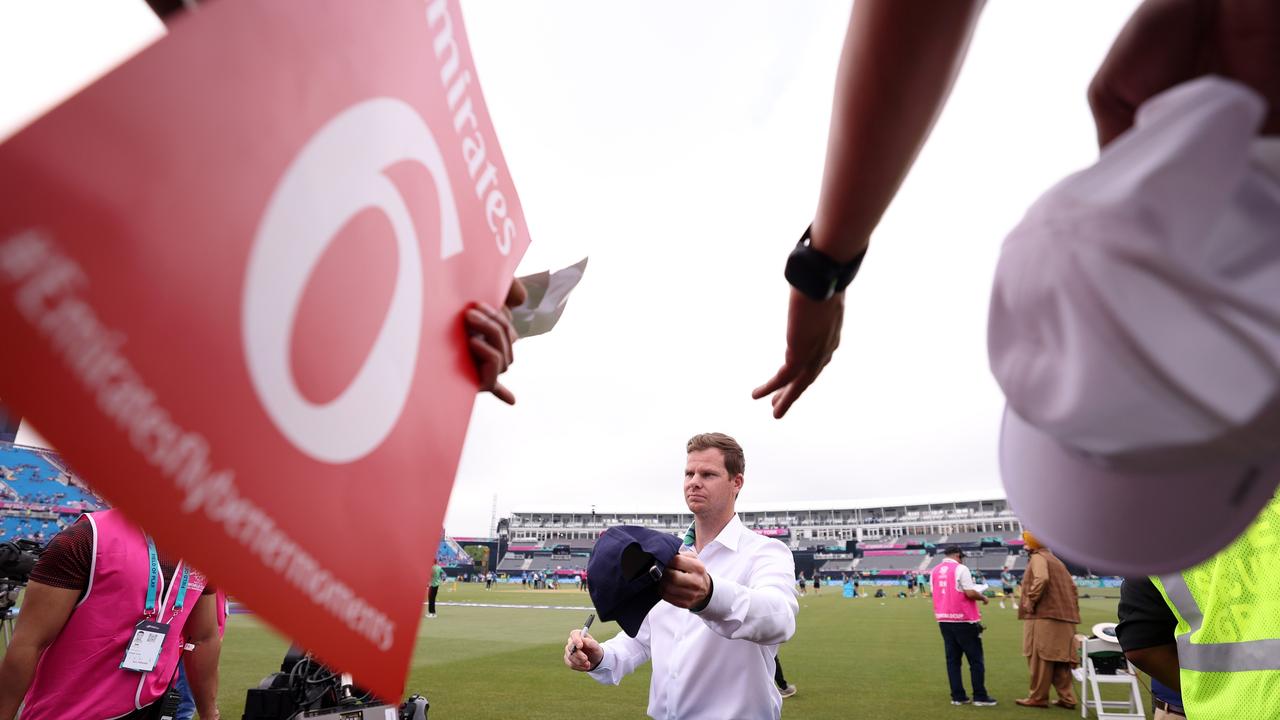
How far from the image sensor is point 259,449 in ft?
1.67

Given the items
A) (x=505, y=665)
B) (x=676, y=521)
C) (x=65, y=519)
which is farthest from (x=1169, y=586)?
(x=676, y=521)

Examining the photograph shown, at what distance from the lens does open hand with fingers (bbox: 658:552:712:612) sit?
2045 millimetres

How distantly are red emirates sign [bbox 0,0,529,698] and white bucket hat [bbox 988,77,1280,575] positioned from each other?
60 cm

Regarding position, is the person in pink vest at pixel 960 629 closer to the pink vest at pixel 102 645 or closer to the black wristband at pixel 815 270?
the pink vest at pixel 102 645

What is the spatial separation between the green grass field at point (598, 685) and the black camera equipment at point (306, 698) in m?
2.21

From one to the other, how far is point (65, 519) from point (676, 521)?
66713mm

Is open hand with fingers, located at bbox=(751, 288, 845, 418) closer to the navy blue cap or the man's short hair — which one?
the navy blue cap

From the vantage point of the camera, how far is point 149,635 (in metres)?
A: 3.07

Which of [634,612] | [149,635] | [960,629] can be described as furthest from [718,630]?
[960,629]

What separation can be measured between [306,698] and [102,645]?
92 cm

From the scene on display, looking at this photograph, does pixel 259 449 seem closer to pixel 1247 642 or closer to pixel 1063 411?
pixel 1063 411

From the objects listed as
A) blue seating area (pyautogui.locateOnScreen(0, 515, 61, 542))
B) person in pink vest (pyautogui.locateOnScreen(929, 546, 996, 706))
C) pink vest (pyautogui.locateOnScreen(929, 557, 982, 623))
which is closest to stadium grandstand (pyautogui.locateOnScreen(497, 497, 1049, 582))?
blue seating area (pyautogui.locateOnScreen(0, 515, 61, 542))

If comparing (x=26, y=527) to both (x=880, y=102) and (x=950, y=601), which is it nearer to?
(x=950, y=601)

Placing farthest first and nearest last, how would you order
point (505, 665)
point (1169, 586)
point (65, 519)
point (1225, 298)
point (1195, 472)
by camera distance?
point (65, 519) → point (505, 665) → point (1169, 586) → point (1195, 472) → point (1225, 298)
